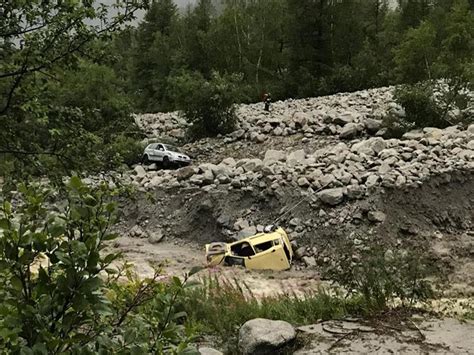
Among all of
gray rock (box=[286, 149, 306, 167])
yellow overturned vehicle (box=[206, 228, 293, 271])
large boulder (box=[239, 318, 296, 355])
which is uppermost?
gray rock (box=[286, 149, 306, 167])

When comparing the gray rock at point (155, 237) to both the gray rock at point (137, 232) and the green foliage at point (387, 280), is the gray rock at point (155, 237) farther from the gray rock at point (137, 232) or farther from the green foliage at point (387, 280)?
the green foliage at point (387, 280)

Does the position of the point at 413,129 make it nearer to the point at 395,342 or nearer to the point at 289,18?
the point at 395,342

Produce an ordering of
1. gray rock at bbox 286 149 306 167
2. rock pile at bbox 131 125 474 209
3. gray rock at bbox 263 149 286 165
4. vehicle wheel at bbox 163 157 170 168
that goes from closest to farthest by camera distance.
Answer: rock pile at bbox 131 125 474 209, gray rock at bbox 286 149 306 167, gray rock at bbox 263 149 286 165, vehicle wheel at bbox 163 157 170 168

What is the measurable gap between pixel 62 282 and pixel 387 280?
6.65 metres

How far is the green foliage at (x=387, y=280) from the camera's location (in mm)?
7625

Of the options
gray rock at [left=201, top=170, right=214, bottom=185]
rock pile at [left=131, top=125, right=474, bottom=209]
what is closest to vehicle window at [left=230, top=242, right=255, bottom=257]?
rock pile at [left=131, top=125, right=474, bottom=209]

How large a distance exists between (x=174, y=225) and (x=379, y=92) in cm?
1512

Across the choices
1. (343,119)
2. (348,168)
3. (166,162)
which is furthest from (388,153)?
(166,162)

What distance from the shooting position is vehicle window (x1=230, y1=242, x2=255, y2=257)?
13.4 meters

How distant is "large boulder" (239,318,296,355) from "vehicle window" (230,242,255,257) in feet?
21.4

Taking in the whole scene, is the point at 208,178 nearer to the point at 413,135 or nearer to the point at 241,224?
the point at 241,224

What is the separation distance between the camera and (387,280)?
25.1 feet

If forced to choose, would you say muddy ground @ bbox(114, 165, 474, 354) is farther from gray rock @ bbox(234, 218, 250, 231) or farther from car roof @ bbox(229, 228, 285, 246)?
car roof @ bbox(229, 228, 285, 246)

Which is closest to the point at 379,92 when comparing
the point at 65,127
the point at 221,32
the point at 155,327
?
the point at 221,32
